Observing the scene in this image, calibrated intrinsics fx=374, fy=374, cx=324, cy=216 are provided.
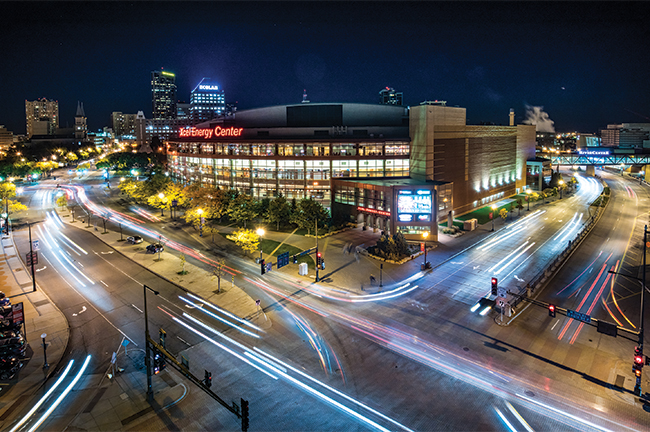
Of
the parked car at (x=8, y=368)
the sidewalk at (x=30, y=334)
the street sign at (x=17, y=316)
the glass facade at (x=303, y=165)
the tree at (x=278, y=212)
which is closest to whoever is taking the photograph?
the sidewalk at (x=30, y=334)

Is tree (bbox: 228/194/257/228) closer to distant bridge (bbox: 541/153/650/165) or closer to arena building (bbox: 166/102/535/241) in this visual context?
arena building (bbox: 166/102/535/241)

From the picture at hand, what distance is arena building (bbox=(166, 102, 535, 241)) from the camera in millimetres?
62938

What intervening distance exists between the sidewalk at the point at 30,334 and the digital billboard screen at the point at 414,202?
43.9m

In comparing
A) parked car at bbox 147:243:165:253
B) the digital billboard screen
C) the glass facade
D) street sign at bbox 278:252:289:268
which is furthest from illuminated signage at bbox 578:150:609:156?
parked car at bbox 147:243:165:253

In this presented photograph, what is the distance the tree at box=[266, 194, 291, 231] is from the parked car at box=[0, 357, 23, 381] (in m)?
40.8

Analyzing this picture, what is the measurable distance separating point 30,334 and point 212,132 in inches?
2404

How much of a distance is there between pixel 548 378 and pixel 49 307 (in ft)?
144

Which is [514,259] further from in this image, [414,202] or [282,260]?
[282,260]

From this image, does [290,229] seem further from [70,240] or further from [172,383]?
[172,383]

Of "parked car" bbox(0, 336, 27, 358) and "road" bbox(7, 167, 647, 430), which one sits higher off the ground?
"parked car" bbox(0, 336, 27, 358)

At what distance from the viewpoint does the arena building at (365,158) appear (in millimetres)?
62938

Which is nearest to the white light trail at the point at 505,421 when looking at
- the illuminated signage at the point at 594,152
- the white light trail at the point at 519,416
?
the white light trail at the point at 519,416

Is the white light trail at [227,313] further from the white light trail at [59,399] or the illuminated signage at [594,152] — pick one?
the illuminated signage at [594,152]

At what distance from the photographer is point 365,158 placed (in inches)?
2864
